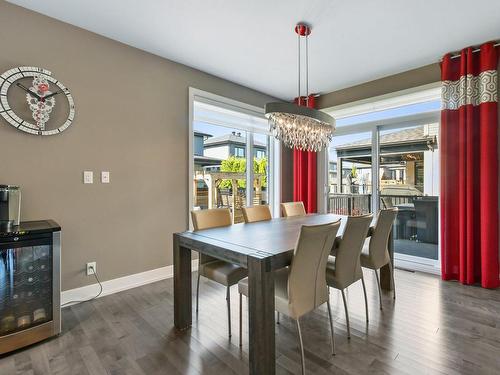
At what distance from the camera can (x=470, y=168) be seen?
2973 millimetres

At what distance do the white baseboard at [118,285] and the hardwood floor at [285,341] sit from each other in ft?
0.47

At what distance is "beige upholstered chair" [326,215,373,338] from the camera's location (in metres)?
1.95

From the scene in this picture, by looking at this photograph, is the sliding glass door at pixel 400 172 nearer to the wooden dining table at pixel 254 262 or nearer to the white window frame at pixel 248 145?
the white window frame at pixel 248 145

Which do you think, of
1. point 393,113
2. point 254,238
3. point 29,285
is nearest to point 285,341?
point 254,238

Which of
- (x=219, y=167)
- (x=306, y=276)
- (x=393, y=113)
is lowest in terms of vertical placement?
(x=306, y=276)

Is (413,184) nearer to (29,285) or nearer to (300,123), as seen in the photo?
(300,123)

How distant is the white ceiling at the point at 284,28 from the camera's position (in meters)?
2.30

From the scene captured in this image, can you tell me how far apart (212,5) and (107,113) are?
1.50 meters

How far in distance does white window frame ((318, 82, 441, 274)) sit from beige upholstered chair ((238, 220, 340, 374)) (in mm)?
2539

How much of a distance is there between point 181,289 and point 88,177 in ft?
4.96

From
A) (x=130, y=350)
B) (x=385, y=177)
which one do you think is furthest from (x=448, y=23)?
(x=130, y=350)

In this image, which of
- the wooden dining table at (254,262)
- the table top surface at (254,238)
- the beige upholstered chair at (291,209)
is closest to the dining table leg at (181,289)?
the wooden dining table at (254,262)

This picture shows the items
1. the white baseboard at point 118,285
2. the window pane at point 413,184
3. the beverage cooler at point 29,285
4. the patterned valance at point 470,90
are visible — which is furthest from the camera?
the window pane at point 413,184

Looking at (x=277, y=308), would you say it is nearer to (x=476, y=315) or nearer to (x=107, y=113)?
(x=476, y=315)
